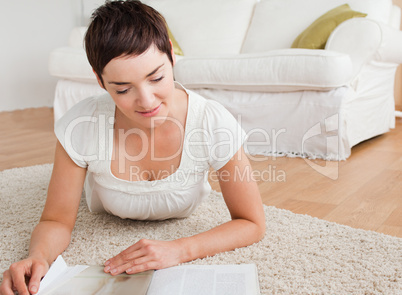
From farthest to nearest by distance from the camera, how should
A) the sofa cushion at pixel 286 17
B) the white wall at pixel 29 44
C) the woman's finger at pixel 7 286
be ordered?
the white wall at pixel 29 44 < the sofa cushion at pixel 286 17 < the woman's finger at pixel 7 286

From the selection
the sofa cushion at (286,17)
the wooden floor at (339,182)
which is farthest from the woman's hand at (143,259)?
the sofa cushion at (286,17)

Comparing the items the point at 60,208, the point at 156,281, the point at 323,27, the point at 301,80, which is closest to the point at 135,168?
the point at 60,208

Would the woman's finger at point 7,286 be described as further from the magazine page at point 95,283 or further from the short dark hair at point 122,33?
the short dark hair at point 122,33

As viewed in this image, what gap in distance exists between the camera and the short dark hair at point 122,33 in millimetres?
915

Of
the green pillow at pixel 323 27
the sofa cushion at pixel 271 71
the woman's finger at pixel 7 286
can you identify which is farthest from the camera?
the green pillow at pixel 323 27

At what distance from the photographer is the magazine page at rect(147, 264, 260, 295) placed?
33.9 inches

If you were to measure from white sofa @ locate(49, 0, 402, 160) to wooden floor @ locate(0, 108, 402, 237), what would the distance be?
133 mm

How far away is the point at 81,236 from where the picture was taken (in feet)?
4.03

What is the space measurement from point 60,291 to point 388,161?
5.60ft

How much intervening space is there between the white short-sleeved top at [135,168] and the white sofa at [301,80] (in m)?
1.13

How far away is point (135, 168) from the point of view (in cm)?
117

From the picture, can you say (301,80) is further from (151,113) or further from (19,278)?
(19,278)

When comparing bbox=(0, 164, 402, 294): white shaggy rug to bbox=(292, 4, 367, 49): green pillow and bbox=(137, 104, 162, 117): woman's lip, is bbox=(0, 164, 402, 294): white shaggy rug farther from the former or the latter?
bbox=(292, 4, 367, 49): green pillow

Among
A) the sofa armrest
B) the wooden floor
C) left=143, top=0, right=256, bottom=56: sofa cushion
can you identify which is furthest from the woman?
left=143, top=0, right=256, bottom=56: sofa cushion
